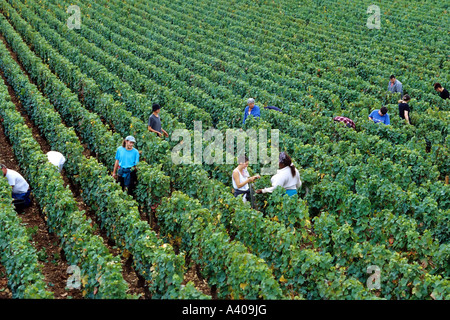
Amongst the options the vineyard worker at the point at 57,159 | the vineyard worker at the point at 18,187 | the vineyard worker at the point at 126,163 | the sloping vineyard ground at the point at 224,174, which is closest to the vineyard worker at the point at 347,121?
the sloping vineyard ground at the point at 224,174

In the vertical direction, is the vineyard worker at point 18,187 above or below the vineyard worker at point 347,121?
below

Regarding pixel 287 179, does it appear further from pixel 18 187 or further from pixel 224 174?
pixel 18 187

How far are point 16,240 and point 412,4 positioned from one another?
34.1 meters

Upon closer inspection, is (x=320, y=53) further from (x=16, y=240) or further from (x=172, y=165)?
(x=16, y=240)

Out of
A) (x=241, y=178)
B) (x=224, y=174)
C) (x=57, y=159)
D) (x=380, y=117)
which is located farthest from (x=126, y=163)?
(x=380, y=117)

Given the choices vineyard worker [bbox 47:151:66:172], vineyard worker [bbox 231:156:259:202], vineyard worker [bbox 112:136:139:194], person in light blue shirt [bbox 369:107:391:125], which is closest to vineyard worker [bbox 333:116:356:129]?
person in light blue shirt [bbox 369:107:391:125]

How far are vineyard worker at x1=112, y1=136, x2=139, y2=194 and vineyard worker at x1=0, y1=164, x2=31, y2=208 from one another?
1.87 metres

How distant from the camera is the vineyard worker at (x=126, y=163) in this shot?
1053 cm

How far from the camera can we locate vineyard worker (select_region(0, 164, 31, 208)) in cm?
1048

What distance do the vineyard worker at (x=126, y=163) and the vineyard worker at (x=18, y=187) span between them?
6.14ft

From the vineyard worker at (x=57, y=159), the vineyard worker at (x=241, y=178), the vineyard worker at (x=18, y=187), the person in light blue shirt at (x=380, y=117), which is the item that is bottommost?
the vineyard worker at (x=18, y=187)

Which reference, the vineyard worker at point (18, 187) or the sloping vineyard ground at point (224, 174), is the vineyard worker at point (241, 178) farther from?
the vineyard worker at point (18, 187)

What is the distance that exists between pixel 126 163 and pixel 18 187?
2.25m

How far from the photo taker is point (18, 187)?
1077 cm
